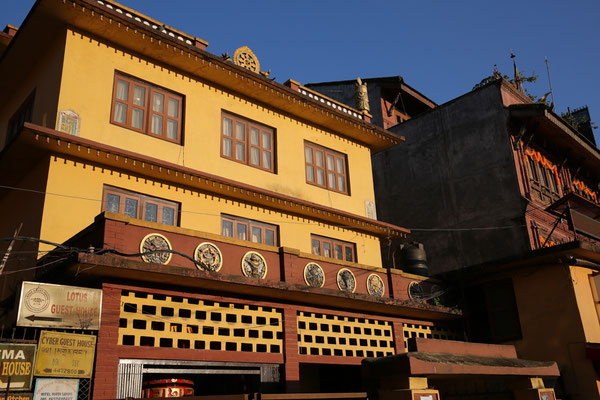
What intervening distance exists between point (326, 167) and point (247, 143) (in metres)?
3.29

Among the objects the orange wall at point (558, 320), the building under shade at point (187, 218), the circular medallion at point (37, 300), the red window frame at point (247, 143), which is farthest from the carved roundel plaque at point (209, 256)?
the orange wall at point (558, 320)

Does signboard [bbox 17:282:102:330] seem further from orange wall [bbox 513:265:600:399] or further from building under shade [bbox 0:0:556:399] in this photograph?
orange wall [bbox 513:265:600:399]

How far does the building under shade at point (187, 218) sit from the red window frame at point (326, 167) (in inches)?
2.2

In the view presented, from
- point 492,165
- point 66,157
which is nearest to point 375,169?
point 492,165

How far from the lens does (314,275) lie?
14.2 m

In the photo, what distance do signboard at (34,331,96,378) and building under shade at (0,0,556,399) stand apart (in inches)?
10.4

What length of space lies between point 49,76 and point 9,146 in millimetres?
2470

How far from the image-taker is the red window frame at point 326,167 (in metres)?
18.4

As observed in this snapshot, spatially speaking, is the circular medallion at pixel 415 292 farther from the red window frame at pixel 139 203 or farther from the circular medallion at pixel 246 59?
the circular medallion at pixel 246 59

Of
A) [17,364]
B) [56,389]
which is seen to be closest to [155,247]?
[56,389]

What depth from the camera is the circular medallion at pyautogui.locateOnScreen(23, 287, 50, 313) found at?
9391 millimetres

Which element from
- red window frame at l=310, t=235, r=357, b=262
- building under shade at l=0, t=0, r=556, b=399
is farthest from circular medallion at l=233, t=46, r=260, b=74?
red window frame at l=310, t=235, r=357, b=262

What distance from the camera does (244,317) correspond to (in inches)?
485

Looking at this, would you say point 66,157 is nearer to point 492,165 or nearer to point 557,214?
point 492,165
